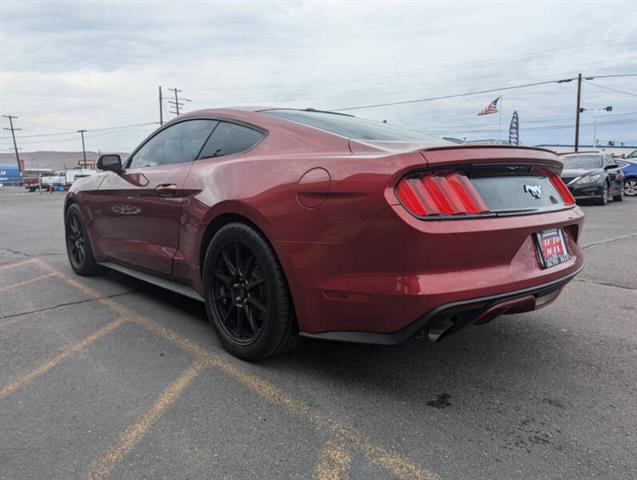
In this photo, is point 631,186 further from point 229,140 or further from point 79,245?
point 229,140

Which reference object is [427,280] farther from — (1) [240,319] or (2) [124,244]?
(2) [124,244]

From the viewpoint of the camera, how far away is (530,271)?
2.67 m

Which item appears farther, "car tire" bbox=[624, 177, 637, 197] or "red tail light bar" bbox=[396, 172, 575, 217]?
"car tire" bbox=[624, 177, 637, 197]

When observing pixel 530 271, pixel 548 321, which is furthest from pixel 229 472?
pixel 548 321

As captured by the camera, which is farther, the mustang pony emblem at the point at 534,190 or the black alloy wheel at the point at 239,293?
the black alloy wheel at the point at 239,293

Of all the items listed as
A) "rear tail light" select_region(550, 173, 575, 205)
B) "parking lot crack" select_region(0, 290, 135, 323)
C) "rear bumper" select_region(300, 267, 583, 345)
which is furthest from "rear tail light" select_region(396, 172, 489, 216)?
"parking lot crack" select_region(0, 290, 135, 323)

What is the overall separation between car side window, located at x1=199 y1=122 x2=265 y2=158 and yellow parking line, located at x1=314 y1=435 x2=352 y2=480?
1.86 meters

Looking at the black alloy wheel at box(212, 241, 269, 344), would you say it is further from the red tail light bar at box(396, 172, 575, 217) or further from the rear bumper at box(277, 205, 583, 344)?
the red tail light bar at box(396, 172, 575, 217)

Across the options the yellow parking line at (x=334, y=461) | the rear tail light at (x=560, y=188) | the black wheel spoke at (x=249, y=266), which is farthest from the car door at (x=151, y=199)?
the rear tail light at (x=560, y=188)

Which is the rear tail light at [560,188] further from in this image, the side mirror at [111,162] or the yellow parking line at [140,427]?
the side mirror at [111,162]

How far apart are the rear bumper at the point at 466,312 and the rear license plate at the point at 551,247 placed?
0.14 meters

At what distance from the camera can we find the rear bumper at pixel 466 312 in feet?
7.82

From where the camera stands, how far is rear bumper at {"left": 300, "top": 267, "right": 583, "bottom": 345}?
2.38 meters

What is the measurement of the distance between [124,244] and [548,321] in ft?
11.4
